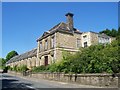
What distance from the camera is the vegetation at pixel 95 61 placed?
18.8 metres

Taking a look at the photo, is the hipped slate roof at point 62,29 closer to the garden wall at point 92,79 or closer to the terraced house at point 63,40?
the terraced house at point 63,40

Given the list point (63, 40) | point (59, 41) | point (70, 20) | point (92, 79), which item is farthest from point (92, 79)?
point (70, 20)

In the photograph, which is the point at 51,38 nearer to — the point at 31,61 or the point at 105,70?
the point at 31,61

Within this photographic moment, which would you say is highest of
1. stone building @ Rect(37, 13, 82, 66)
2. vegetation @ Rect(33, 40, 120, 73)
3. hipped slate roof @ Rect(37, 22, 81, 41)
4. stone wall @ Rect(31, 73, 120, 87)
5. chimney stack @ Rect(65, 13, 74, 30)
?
chimney stack @ Rect(65, 13, 74, 30)

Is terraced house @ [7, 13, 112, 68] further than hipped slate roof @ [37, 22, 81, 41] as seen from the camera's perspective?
No

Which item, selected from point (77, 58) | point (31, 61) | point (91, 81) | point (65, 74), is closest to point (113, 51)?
point (91, 81)

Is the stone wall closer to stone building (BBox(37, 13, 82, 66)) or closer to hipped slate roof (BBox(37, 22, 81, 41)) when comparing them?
stone building (BBox(37, 13, 82, 66))

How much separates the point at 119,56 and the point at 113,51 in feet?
3.39

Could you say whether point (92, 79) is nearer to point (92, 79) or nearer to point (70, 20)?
point (92, 79)

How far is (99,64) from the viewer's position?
65.5 feet

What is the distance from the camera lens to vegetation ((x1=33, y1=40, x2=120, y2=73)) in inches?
741

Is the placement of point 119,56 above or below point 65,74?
above

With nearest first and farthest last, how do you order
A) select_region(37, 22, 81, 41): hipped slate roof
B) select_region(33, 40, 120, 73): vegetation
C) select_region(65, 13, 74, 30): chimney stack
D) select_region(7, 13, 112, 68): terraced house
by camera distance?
select_region(33, 40, 120, 73): vegetation, select_region(7, 13, 112, 68): terraced house, select_region(37, 22, 81, 41): hipped slate roof, select_region(65, 13, 74, 30): chimney stack

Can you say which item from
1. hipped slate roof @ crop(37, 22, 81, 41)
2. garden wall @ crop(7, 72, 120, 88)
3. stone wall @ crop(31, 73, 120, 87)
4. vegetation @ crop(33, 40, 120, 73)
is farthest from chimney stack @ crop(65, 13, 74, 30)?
stone wall @ crop(31, 73, 120, 87)
